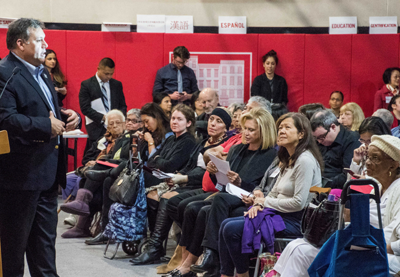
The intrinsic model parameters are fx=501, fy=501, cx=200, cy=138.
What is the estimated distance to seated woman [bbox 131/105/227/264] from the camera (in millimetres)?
4113

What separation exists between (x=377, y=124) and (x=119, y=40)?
5484 millimetres

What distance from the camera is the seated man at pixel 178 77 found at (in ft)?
25.6

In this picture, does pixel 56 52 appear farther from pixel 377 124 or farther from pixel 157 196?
pixel 377 124

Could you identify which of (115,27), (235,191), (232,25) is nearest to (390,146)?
(235,191)

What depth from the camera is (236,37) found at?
8359 millimetres

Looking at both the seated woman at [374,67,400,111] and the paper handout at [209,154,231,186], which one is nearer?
the paper handout at [209,154,231,186]

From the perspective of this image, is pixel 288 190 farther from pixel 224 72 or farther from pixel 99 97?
pixel 224 72

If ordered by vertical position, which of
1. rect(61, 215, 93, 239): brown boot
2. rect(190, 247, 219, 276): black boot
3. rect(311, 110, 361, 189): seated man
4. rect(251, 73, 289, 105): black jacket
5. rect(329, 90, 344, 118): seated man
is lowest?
rect(61, 215, 93, 239): brown boot

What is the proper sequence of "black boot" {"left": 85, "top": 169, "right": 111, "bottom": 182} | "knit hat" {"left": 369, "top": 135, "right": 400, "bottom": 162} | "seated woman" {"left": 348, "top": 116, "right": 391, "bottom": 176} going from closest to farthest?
"knit hat" {"left": 369, "top": 135, "right": 400, "bottom": 162} → "seated woman" {"left": 348, "top": 116, "right": 391, "bottom": 176} → "black boot" {"left": 85, "top": 169, "right": 111, "bottom": 182}

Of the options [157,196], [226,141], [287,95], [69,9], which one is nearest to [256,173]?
[226,141]

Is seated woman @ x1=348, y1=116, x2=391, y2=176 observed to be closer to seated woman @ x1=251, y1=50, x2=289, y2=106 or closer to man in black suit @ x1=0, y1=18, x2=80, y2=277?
man in black suit @ x1=0, y1=18, x2=80, y2=277

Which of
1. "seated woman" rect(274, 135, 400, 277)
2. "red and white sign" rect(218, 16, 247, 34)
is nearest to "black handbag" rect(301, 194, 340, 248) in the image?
"seated woman" rect(274, 135, 400, 277)

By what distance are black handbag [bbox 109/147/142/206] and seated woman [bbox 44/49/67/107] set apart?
378 cm

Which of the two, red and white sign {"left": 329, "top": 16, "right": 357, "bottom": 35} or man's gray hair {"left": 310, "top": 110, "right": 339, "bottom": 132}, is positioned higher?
red and white sign {"left": 329, "top": 16, "right": 357, "bottom": 35}
